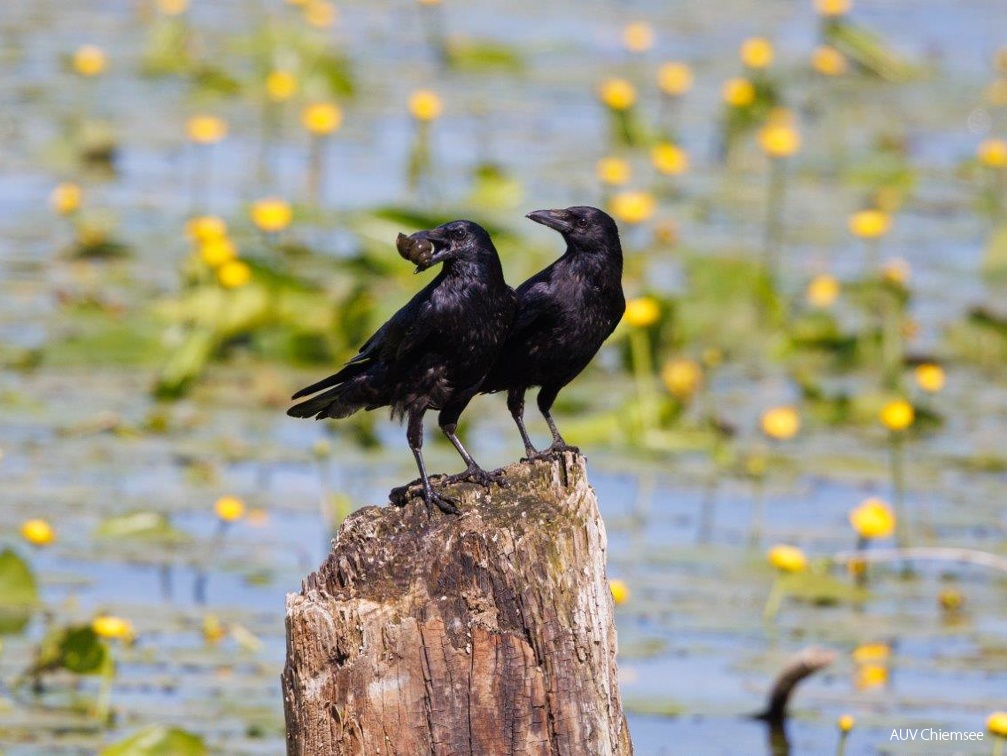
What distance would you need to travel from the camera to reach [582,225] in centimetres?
425

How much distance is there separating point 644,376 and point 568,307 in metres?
3.55

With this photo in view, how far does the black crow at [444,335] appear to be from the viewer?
12.3 feet

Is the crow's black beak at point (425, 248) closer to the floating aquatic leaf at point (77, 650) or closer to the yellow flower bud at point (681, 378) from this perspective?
the floating aquatic leaf at point (77, 650)

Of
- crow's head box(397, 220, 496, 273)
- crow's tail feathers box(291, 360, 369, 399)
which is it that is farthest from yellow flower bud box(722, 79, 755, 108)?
crow's head box(397, 220, 496, 273)

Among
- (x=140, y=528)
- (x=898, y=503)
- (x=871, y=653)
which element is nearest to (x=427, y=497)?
(x=140, y=528)

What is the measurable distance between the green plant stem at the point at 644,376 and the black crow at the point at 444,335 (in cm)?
344

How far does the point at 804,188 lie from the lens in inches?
440

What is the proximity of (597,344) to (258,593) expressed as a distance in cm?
229

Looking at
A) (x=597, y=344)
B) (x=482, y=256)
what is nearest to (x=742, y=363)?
(x=597, y=344)

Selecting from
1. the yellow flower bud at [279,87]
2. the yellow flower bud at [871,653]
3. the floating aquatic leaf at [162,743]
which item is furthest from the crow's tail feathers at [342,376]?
the yellow flower bud at [279,87]

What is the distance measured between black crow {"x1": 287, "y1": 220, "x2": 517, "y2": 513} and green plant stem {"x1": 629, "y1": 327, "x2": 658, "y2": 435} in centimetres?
344

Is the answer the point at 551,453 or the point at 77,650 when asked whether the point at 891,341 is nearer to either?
the point at 77,650

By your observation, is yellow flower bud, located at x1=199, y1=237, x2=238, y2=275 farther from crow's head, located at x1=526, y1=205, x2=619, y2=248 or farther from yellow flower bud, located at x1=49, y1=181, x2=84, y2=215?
crow's head, located at x1=526, y1=205, x2=619, y2=248

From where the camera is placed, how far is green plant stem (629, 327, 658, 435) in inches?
293
